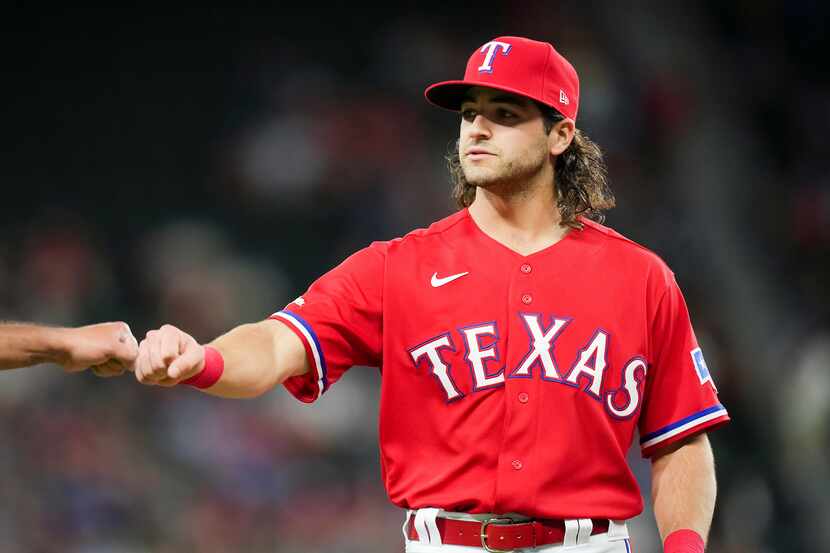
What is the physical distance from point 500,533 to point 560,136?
45.2 inches

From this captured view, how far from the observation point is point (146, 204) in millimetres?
5977

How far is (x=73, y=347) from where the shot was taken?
8.11ft

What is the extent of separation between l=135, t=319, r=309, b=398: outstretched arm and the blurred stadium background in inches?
111

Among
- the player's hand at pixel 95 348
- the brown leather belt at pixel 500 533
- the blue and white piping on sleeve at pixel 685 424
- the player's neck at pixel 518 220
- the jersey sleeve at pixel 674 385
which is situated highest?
the player's neck at pixel 518 220

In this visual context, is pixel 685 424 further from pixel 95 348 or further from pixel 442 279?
pixel 95 348

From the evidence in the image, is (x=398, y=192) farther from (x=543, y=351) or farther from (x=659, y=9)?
(x=543, y=351)

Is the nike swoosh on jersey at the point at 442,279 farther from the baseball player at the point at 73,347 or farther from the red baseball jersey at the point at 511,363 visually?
the baseball player at the point at 73,347

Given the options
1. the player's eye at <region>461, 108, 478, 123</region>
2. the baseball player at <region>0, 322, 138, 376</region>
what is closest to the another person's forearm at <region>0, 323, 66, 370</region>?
the baseball player at <region>0, 322, 138, 376</region>

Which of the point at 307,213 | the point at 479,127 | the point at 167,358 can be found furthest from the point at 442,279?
the point at 307,213

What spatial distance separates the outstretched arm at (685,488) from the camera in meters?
2.87

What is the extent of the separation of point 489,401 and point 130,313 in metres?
3.46

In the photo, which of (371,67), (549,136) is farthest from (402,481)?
(371,67)

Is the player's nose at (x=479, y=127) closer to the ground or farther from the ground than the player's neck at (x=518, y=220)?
→ farther from the ground

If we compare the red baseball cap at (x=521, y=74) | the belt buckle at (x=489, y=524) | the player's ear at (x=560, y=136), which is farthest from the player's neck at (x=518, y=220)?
the belt buckle at (x=489, y=524)
